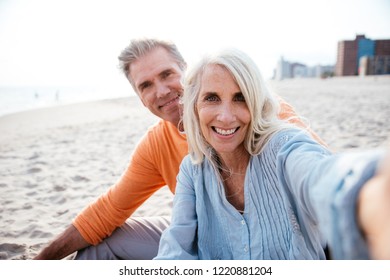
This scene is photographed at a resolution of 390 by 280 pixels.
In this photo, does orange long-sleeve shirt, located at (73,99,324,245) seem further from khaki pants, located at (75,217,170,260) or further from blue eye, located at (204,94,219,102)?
blue eye, located at (204,94,219,102)

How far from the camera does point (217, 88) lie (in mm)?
1364

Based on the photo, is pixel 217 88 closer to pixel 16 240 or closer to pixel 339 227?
pixel 339 227

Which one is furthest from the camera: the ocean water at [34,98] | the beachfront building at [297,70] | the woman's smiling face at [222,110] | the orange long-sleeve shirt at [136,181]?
the beachfront building at [297,70]

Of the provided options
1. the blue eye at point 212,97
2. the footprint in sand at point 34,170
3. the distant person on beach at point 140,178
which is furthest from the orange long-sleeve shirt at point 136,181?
the footprint in sand at point 34,170

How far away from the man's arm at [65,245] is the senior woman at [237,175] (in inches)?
35.5

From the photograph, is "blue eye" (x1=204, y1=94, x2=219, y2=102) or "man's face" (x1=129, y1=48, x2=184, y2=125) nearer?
"blue eye" (x1=204, y1=94, x2=219, y2=102)

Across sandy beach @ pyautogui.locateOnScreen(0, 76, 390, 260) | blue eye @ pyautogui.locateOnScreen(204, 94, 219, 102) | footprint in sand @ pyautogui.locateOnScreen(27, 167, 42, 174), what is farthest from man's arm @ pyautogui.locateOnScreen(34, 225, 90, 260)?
footprint in sand @ pyautogui.locateOnScreen(27, 167, 42, 174)

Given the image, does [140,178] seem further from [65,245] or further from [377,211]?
[377,211]

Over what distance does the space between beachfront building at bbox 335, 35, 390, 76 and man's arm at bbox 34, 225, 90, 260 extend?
21093 millimetres

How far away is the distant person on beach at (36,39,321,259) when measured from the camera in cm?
207

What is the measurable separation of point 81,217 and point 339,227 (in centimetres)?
181

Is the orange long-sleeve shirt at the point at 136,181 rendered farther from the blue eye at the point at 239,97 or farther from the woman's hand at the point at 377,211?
the woman's hand at the point at 377,211

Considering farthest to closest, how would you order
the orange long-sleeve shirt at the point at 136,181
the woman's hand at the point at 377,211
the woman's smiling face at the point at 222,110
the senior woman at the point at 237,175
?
the orange long-sleeve shirt at the point at 136,181 < the woman's smiling face at the point at 222,110 < the senior woman at the point at 237,175 < the woman's hand at the point at 377,211

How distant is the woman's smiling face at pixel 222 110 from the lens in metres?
1.35
